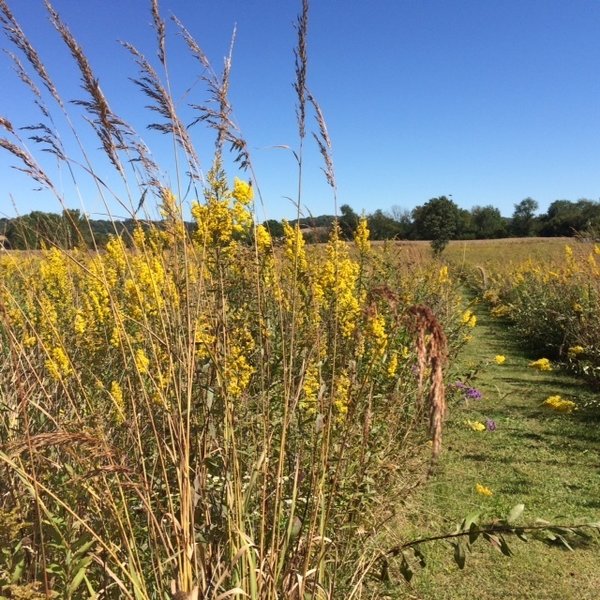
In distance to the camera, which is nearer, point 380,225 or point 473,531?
point 473,531

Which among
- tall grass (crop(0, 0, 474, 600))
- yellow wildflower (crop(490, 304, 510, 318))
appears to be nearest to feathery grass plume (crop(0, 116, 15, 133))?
tall grass (crop(0, 0, 474, 600))

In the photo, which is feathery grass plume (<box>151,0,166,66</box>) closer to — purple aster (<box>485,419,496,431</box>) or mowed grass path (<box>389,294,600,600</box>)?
mowed grass path (<box>389,294,600,600</box>)

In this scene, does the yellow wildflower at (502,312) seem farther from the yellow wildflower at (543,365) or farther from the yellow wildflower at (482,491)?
the yellow wildflower at (482,491)

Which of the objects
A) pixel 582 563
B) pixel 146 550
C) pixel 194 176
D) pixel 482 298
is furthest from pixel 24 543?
pixel 482 298

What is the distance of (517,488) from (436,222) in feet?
72.0

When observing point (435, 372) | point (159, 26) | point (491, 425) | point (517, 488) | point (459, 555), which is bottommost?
point (517, 488)

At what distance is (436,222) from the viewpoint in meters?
24.6

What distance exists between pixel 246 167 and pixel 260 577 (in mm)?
1118

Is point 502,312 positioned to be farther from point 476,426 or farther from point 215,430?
point 215,430

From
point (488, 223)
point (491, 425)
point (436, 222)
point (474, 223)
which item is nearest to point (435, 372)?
point (491, 425)

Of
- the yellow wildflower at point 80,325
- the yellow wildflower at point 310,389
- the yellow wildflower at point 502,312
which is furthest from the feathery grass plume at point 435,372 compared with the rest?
the yellow wildflower at point 502,312

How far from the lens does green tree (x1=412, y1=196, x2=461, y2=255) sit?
2473cm

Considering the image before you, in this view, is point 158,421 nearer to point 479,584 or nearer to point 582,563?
point 479,584

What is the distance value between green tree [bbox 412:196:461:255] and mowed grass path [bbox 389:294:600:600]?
1885cm
